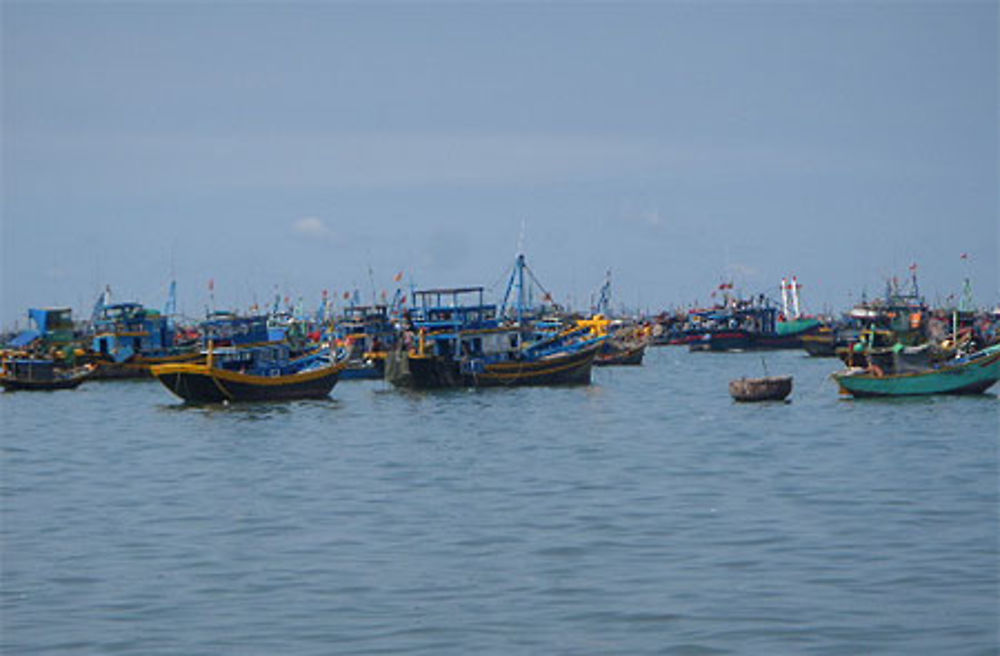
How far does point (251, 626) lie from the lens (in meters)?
20.6

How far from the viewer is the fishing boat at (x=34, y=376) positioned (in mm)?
90000

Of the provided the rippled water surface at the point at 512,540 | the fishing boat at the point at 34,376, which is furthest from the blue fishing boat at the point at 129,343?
the rippled water surface at the point at 512,540

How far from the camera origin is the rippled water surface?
20.1 metres

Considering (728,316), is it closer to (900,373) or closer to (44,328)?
(44,328)

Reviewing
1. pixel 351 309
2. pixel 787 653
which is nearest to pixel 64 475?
pixel 787 653

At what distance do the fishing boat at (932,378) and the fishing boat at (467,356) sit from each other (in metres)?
23.5

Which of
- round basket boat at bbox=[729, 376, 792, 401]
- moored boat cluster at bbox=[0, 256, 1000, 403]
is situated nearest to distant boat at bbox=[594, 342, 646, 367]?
moored boat cluster at bbox=[0, 256, 1000, 403]

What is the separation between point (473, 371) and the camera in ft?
262

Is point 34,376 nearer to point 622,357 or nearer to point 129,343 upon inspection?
point 129,343

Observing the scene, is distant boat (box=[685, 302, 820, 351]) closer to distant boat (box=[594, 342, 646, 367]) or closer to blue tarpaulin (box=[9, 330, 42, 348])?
distant boat (box=[594, 342, 646, 367])

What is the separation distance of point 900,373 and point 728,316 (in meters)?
104

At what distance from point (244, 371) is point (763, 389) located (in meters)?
26.7

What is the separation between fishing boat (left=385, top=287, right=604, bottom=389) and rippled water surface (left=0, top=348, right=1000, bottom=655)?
982 inches

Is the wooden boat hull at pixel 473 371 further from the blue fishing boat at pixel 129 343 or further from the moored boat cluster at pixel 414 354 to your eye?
the blue fishing boat at pixel 129 343
